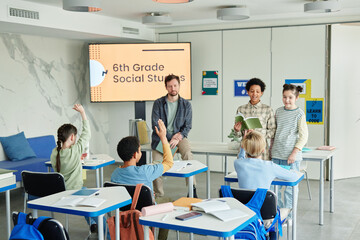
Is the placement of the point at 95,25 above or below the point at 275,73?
above

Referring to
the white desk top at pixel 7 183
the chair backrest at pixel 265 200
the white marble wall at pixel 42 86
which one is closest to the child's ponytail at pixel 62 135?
the white desk top at pixel 7 183

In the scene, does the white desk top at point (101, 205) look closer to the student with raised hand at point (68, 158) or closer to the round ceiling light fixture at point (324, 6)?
the student with raised hand at point (68, 158)

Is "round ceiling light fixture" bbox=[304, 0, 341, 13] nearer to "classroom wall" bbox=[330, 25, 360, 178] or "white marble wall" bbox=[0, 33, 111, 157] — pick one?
"classroom wall" bbox=[330, 25, 360, 178]

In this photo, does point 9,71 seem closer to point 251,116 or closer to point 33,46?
point 33,46

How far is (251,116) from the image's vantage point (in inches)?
190

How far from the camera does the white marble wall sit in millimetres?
6465

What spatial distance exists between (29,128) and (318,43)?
4.71 metres

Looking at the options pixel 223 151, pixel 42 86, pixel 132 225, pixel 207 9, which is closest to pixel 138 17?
pixel 207 9

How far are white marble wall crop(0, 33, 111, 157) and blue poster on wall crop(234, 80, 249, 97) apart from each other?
270 cm

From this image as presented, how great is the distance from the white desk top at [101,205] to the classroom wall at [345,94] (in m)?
4.68

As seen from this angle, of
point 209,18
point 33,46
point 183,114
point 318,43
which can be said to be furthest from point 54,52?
point 318,43

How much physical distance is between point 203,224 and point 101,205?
2.46 ft

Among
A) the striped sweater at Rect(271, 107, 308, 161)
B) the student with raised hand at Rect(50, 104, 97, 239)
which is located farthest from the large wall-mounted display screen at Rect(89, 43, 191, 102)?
the student with raised hand at Rect(50, 104, 97, 239)

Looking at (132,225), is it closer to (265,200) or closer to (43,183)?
(265,200)
